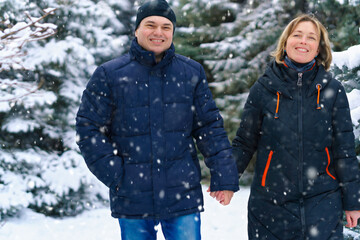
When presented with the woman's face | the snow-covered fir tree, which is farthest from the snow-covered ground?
the woman's face

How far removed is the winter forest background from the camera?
22.4 ft

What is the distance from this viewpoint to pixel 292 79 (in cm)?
319

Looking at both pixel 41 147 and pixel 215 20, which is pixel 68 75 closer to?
pixel 41 147

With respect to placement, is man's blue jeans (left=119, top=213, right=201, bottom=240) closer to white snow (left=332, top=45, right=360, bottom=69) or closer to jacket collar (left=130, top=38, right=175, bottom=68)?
jacket collar (left=130, top=38, right=175, bottom=68)

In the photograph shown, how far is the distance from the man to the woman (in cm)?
44

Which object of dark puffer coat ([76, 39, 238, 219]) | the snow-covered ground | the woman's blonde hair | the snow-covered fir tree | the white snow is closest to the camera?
dark puffer coat ([76, 39, 238, 219])

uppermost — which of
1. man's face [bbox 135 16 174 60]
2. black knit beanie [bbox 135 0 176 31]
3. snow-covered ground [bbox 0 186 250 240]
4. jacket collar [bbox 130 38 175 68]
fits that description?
black knit beanie [bbox 135 0 176 31]

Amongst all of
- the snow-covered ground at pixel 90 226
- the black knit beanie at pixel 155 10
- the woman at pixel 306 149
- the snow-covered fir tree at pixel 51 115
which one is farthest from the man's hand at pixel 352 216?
the snow-covered fir tree at pixel 51 115

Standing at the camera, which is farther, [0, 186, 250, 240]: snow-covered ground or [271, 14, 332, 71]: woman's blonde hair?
[0, 186, 250, 240]: snow-covered ground

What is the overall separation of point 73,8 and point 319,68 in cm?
548

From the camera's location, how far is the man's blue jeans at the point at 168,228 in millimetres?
2961

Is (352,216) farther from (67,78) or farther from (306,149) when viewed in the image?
(67,78)

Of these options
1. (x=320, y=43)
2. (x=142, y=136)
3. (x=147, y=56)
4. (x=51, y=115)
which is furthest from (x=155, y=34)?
(x=51, y=115)

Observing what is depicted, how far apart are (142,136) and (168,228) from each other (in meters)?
0.75
